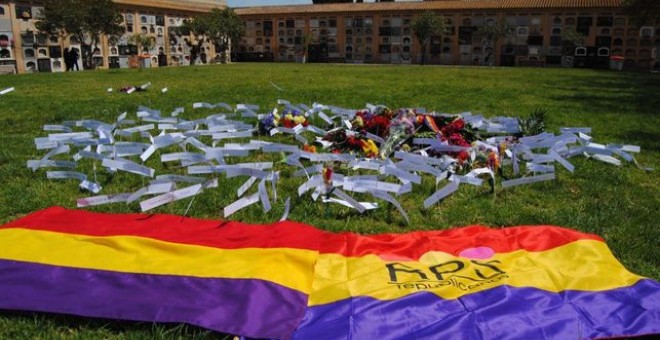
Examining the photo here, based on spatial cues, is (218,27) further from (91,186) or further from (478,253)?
(478,253)

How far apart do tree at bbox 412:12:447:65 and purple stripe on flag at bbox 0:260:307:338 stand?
39377mm

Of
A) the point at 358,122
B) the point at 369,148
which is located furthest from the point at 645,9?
the point at 369,148

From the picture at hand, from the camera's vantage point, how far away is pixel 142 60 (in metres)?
35.2

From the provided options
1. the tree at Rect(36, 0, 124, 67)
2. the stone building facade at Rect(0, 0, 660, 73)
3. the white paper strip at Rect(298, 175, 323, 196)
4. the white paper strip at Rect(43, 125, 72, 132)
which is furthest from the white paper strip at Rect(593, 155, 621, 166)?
the stone building facade at Rect(0, 0, 660, 73)

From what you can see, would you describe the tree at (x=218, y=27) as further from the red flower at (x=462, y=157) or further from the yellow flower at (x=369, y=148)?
the red flower at (x=462, y=157)

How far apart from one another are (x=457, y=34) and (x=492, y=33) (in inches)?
172

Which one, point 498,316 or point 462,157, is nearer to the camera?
point 498,316

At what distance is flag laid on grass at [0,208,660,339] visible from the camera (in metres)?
2.08

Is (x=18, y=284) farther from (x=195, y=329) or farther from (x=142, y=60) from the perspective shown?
(x=142, y=60)

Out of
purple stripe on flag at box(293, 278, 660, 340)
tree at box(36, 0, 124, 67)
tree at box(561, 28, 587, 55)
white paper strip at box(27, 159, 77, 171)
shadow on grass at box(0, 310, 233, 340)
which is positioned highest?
tree at box(36, 0, 124, 67)

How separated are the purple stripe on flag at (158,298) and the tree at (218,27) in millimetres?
41505

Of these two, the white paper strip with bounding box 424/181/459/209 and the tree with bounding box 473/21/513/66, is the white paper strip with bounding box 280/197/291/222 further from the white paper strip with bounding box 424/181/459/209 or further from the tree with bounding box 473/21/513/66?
the tree with bounding box 473/21/513/66

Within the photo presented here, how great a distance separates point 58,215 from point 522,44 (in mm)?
41660

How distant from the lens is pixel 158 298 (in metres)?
2.25
